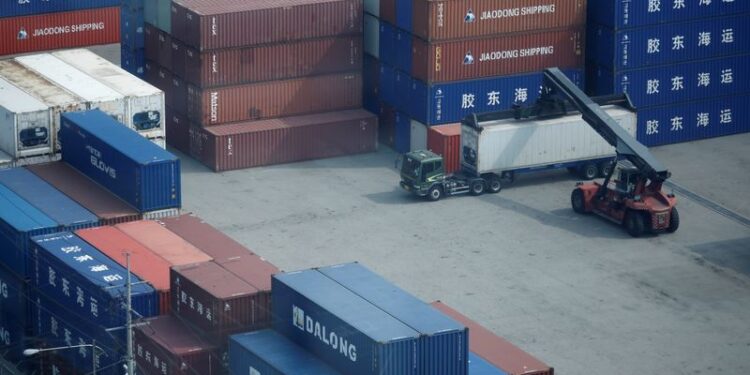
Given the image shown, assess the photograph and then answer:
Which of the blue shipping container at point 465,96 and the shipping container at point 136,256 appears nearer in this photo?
the shipping container at point 136,256

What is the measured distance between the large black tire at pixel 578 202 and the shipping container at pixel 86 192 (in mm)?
23047

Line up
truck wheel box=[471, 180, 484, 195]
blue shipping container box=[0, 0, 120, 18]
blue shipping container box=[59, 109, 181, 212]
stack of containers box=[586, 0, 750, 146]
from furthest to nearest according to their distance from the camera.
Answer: stack of containers box=[586, 0, 750, 146] → blue shipping container box=[0, 0, 120, 18] → truck wheel box=[471, 180, 484, 195] → blue shipping container box=[59, 109, 181, 212]

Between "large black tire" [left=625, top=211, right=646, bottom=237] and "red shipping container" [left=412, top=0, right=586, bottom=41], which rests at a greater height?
"red shipping container" [left=412, top=0, right=586, bottom=41]

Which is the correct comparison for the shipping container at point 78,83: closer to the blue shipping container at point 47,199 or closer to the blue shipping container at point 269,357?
the blue shipping container at point 47,199

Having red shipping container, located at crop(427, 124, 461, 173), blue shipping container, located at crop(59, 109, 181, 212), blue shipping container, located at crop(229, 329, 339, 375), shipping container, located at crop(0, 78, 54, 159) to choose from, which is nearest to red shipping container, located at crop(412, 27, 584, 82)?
red shipping container, located at crop(427, 124, 461, 173)

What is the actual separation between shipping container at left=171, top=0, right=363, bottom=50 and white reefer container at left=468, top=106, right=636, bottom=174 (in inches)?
415

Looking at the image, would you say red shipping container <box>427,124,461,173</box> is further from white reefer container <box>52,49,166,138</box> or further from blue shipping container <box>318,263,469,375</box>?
blue shipping container <box>318,263,469,375</box>

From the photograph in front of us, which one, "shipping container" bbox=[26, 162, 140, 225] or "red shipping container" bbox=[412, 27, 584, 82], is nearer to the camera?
"shipping container" bbox=[26, 162, 140, 225]

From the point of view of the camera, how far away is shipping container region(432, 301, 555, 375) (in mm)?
57875

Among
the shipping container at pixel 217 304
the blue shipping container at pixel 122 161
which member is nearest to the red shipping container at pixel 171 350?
the shipping container at pixel 217 304

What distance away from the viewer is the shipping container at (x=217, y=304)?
194 feet

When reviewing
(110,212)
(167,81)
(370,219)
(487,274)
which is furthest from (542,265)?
(167,81)

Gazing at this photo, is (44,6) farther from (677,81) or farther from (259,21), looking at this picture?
(677,81)

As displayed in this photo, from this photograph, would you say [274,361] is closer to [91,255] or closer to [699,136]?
[91,255]
